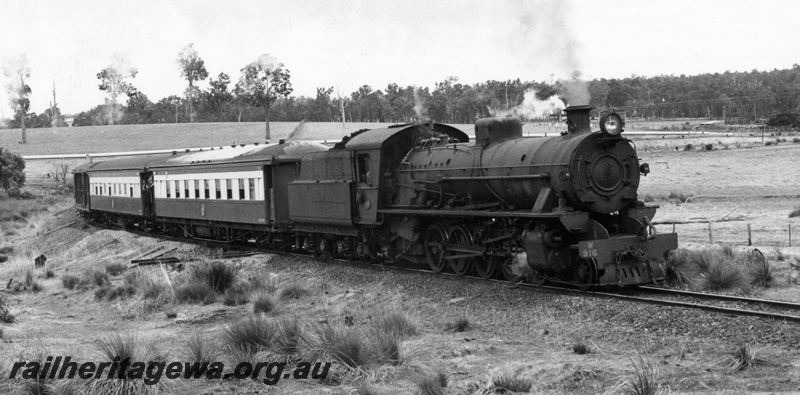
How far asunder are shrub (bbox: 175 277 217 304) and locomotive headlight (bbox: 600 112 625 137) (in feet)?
27.4

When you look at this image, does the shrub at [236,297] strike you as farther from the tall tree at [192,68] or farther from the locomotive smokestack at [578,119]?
the tall tree at [192,68]

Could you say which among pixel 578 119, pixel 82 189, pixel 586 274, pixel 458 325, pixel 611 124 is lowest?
A: pixel 458 325

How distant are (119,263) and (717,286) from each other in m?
15.9

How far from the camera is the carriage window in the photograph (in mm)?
17875

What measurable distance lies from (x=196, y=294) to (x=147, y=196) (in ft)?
56.6

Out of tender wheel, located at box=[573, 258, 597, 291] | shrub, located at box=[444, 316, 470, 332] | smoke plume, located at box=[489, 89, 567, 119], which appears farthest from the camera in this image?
smoke plume, located at box=[489, 89, 567, 119]

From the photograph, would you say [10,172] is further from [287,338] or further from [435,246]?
[287,338]

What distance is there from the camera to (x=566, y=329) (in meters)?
11.0

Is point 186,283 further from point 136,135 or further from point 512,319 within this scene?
point 136,135

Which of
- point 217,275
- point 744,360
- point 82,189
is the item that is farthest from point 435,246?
point 82,189

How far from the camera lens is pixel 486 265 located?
15492mm

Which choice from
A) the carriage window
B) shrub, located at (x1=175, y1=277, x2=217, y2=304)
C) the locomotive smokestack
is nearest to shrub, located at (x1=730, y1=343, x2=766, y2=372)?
the locomotive smokestack

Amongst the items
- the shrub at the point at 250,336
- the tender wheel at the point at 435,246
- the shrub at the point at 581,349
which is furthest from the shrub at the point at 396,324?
the tender wheel at the point at 435,246

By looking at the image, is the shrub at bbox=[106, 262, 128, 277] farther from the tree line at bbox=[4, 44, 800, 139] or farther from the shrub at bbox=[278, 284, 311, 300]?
the tree line at bbox=[4, 44, 800, 139]
